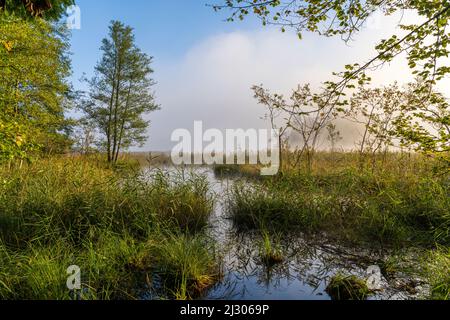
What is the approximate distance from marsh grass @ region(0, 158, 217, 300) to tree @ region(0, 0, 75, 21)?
2939 mm

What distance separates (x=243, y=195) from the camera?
5.97 m

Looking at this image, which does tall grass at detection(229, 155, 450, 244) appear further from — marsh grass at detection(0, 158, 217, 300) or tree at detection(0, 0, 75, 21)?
tree at detection(0, 0, 75, 21)

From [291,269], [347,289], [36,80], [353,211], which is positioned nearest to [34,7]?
[291,269]

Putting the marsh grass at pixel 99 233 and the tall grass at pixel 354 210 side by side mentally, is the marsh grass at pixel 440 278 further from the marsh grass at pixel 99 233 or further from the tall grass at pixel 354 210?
the marsh grass at pixel 99 233

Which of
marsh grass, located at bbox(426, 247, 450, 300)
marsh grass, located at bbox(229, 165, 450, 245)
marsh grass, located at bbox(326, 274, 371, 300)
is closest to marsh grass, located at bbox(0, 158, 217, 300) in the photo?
marsh grass, located at bbox(229, 165, 450, 245)

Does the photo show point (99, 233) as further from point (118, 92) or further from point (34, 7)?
point (118, 92)

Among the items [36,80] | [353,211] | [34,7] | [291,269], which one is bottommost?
[291,269]

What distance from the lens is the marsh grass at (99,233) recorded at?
285 centimetres

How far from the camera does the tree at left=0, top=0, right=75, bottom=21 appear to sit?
392 cm

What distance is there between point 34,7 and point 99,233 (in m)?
3.39

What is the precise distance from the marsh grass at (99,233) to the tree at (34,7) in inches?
116

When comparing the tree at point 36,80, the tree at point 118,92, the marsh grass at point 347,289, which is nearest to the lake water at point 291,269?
the marsh grass at point 347,289

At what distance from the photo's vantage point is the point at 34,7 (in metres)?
3.95
